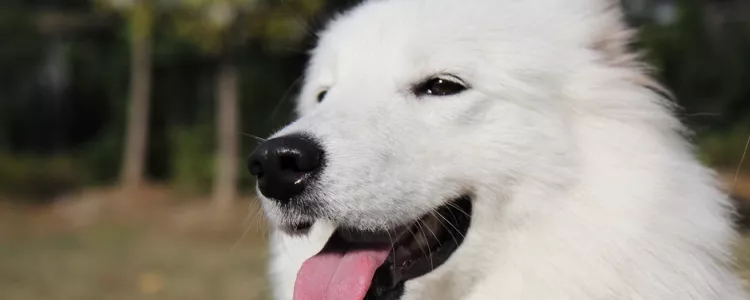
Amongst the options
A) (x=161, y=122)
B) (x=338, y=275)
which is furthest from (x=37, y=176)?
(x=338, y=275)

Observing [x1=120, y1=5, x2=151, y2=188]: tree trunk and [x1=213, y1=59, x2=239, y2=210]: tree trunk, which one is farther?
[x1=120, y1=5, x2=151, y2=188]: tree trunk

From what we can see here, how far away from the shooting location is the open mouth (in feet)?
7.67

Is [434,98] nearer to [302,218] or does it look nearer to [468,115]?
[468,115]

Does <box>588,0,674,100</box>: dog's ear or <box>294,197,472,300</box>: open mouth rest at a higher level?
<box>588,0,674,100</box>: dog's ear

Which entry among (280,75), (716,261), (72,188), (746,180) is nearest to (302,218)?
(716,261)

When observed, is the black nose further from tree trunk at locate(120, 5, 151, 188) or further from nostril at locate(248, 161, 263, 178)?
tree trunk at locate(120, 5, 151, 188)

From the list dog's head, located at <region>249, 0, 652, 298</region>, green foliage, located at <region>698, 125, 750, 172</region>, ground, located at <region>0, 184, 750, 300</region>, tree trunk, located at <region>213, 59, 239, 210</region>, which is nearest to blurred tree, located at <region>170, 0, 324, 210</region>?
tree trunk, located at <region>213, 59, 239, 210</region>

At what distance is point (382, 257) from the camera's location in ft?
7.88

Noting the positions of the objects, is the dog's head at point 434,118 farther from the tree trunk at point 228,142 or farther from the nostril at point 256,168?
the tree trunk at point 228,142

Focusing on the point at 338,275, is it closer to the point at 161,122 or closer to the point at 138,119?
the point at 138,119

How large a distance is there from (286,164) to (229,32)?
858 cm

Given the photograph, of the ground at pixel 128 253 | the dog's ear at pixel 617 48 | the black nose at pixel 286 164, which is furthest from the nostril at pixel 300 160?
the ground at pixel 128 253

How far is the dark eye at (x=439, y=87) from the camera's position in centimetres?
252

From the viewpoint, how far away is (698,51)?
994 centimetres
